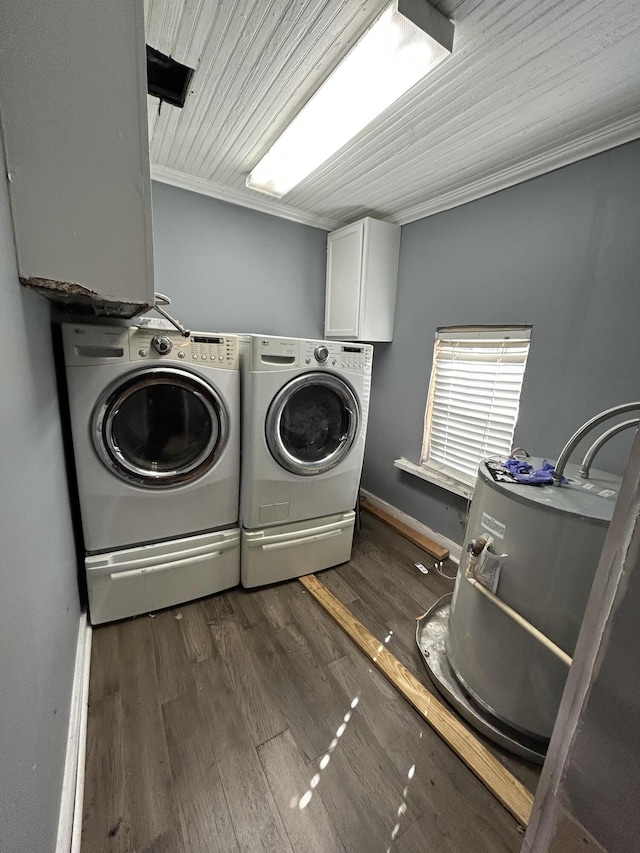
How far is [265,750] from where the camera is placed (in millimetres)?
1129

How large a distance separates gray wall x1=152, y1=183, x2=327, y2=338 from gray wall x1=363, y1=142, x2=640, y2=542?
0.78 metres

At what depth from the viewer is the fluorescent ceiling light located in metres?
1.01

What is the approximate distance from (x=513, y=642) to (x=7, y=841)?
130 cm

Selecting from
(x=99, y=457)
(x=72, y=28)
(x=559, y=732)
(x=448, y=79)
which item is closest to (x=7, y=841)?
(x=559, y=732)

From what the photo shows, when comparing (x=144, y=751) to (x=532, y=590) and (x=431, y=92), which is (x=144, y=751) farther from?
(x=431, y=92)

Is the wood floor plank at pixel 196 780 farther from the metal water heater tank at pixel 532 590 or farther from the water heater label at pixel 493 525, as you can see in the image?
the water heater label at pixel 493 525

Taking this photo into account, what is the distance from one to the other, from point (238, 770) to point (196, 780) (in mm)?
129

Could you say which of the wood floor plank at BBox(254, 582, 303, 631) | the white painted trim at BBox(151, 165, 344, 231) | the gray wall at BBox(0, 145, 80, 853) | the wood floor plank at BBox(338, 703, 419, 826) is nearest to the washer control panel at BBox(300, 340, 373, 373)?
the gray wall at BBox(0, 145, 80, 853)

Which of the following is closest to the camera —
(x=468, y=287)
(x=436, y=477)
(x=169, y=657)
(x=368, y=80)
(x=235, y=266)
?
(x=368, y=80)

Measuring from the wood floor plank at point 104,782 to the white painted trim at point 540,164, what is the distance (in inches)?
118

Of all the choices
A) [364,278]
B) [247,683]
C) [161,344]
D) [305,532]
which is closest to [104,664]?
[247,683]

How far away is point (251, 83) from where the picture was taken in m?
1.31

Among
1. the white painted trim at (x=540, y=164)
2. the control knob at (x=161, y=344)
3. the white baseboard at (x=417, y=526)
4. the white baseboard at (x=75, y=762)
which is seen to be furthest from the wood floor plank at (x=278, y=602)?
the white painted trim at (x=540, y=164)

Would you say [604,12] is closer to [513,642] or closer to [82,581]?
[513,642]
